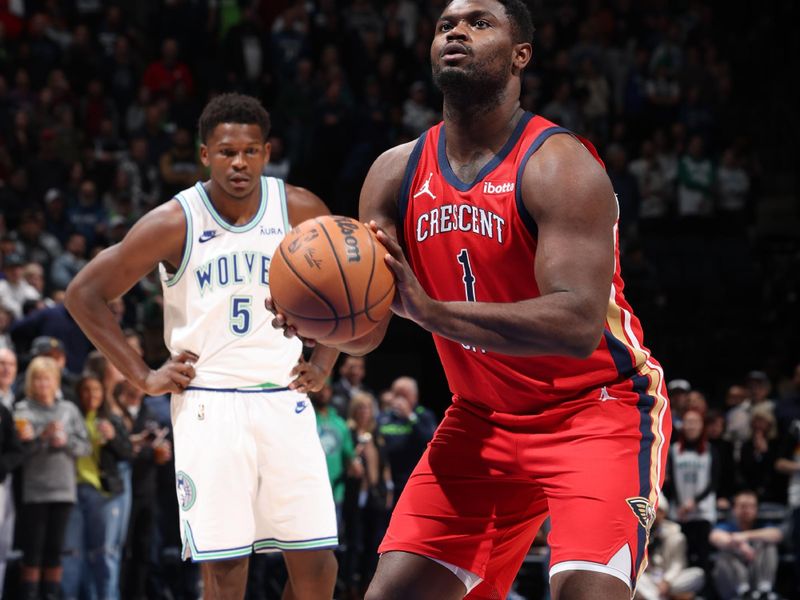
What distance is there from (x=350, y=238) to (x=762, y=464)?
8.76 metres

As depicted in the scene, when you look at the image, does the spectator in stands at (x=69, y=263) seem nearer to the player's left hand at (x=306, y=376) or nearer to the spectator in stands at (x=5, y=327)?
the spectator in stands at (x=5, y=327)

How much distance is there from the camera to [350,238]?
3.69 meters

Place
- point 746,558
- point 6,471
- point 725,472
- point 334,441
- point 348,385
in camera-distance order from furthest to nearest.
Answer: point 725,472
point 348,385
point 746,558
point 334,441
point 6,471

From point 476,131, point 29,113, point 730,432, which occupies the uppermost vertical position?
point 29,113

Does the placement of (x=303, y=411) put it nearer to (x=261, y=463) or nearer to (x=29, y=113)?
(x=261, y=463)

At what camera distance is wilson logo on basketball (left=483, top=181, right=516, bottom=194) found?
3830 millimetres

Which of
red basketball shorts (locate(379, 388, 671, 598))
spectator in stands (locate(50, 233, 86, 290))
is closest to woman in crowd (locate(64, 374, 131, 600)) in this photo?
spectator in stands (locate(50, 233, 86, 290))

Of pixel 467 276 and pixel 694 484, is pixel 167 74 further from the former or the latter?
pixel 467 276

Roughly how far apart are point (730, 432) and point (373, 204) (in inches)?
347

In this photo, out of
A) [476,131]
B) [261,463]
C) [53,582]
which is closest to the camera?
[476,131]

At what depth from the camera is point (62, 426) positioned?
8.85 meters

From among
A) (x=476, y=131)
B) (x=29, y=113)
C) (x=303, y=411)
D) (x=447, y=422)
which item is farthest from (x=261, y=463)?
(x=29, y=113)

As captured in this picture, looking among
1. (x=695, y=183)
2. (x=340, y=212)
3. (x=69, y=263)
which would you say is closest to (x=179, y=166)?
(x=340, y=212)

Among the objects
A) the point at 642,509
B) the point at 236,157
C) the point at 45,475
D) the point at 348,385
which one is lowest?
the point at 45,475
